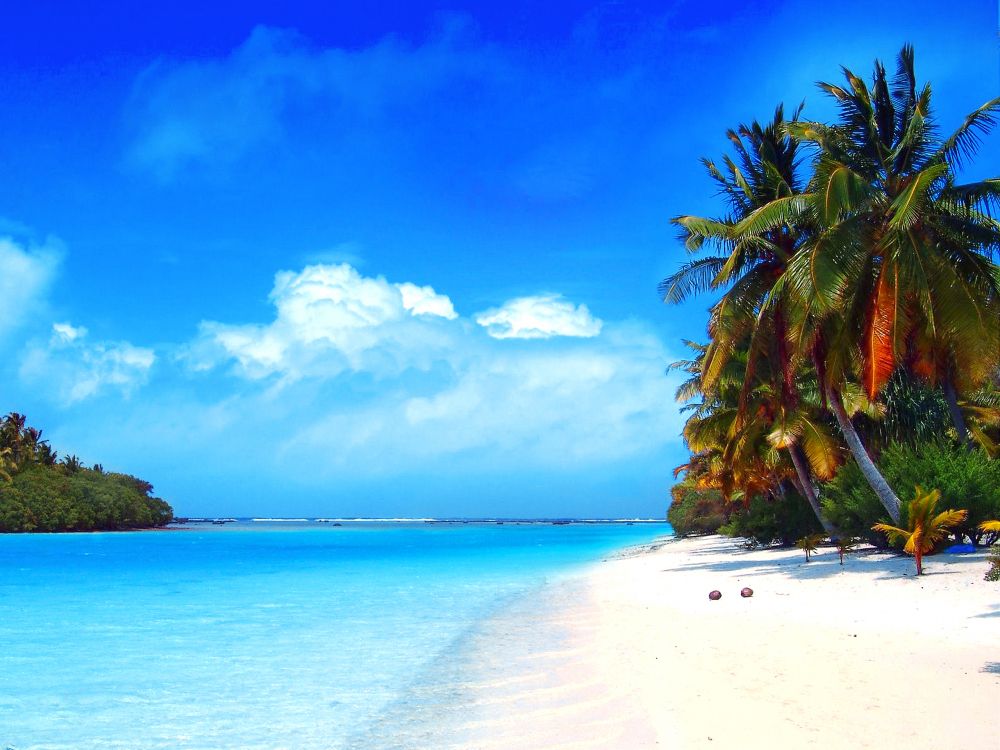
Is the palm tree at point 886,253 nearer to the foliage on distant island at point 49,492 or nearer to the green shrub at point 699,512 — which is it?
the green shrub at point 699,512

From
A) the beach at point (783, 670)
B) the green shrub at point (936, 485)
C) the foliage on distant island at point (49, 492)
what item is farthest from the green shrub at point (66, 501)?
the green shrub at point (936, 485)

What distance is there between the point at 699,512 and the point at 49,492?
74.8 metres

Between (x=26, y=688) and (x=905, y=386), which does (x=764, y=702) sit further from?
(x=905, y=386)

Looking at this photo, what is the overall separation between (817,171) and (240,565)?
33303 millimetres

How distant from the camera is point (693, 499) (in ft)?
172

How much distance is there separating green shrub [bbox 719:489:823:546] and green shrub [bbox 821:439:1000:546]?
6.35 meters

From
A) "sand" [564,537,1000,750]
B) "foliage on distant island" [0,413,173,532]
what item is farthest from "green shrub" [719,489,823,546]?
"foliage on distant island" [0,413,173,532]

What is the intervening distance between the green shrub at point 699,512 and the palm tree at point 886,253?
101 feet

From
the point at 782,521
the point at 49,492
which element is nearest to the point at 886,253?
the point at 782,521

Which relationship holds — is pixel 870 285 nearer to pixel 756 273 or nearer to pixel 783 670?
pixel 756 273

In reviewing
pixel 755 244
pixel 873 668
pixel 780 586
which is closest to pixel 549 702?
pixel 873 668

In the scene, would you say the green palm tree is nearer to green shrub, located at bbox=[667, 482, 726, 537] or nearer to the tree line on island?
the tree line on island

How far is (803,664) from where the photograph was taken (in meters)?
7.96

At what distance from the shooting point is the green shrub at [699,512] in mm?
47594
